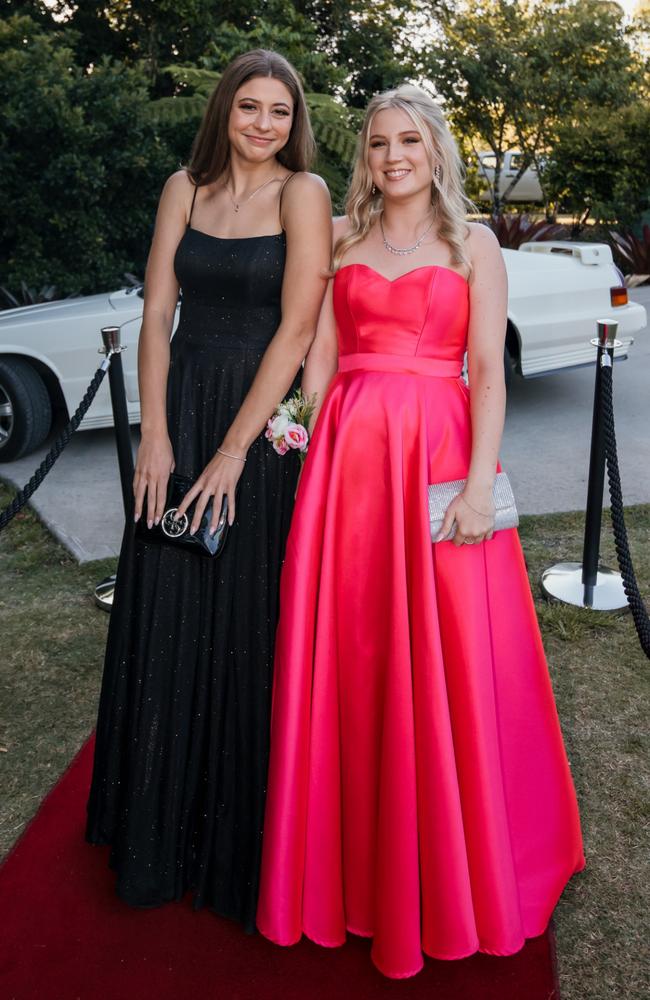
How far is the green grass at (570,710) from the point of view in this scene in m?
Result: 2.46

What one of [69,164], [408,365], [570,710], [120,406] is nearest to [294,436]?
[408,365]

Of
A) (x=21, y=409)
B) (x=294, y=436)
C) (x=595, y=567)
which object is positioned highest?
(x=294, y=436)

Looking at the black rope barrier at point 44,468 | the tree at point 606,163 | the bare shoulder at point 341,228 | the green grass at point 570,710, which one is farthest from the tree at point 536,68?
the bare shoulder at point 341,228

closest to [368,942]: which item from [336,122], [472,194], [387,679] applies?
[387,679]

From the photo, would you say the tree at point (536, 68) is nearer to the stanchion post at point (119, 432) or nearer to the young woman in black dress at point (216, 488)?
the stanchion post at point (119, 432)

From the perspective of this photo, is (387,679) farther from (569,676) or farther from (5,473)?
(5,473)

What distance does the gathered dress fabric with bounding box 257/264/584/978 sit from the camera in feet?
7.32

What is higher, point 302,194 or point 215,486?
point 302,194

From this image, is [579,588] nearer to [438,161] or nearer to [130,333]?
[438,161]

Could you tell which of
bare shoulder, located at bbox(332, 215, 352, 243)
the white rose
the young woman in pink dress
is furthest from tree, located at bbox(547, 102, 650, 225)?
the white rose

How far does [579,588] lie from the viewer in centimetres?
432

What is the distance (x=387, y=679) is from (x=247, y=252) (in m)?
1.08

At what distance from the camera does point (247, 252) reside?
2260 millimetres

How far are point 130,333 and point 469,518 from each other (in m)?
4.22
